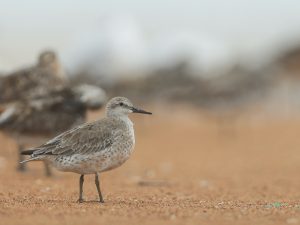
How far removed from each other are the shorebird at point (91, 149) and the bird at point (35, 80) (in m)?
4.37

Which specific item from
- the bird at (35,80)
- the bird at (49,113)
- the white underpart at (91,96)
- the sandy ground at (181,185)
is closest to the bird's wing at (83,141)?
the sandy ground at (181,185)

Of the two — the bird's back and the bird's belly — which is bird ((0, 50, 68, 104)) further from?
the bird's belly

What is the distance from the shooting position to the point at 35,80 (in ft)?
43.4

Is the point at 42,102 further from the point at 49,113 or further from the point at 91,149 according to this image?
the point at 91,149

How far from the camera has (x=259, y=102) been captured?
144ft

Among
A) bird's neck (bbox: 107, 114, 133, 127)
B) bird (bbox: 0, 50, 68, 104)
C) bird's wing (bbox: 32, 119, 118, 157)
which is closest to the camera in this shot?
bird's wing (bbox: 32, 119, 118, 157)

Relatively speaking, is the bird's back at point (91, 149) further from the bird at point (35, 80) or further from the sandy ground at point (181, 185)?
the bird at point (35, 80)

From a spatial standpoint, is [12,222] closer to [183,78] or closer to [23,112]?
[23,112]

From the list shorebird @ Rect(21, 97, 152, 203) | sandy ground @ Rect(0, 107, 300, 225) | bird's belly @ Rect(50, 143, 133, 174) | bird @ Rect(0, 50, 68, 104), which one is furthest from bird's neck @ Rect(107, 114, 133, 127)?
bird @ Rect(0, 50, 68, 104)

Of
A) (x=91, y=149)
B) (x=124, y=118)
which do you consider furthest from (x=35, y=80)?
(x=91, y=149)

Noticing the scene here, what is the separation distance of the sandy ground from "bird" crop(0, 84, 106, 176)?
2.74ft

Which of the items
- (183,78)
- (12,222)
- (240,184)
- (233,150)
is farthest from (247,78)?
(12,222)

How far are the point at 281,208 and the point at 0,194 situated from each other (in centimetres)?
→ 372

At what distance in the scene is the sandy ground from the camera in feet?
22.9
